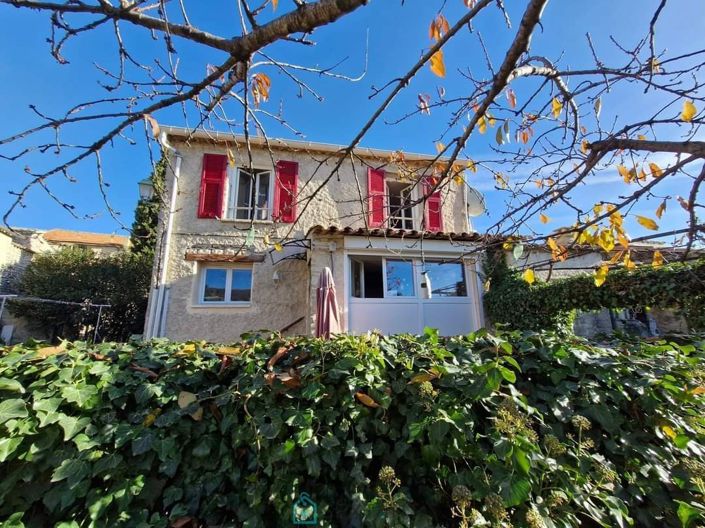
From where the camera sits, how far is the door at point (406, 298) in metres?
8.12

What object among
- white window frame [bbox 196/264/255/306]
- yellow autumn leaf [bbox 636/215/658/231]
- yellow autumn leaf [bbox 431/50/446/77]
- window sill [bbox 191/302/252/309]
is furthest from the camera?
white window frame [bbox 196/264/255/306]

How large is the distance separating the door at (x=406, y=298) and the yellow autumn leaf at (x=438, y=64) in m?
6.24

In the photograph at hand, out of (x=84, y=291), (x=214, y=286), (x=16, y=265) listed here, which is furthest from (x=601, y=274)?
(x=16, y=265)

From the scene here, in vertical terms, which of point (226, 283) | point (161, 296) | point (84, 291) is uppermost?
point (84, 291)

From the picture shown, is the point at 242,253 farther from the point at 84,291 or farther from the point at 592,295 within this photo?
the point at 592,295

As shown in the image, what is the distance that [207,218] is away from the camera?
9.76 meters

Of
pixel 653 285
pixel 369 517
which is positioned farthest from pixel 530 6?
pixel 653 285

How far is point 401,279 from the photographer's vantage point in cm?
862

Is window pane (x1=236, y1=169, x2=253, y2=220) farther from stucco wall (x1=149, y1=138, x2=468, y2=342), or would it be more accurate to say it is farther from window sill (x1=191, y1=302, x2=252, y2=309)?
window sill (x1=191, y1=302, x2=252, y2=309)

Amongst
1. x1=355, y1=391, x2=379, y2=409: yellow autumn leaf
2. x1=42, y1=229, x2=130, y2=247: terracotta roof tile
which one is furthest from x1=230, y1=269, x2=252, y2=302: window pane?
x1=42, y1=229, x2=130, y2=247: terracotta roof tile

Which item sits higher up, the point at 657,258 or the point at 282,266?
the point at 282,266

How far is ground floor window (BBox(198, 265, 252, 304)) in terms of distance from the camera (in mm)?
9281

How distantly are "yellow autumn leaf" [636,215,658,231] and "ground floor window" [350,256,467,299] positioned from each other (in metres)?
6.38

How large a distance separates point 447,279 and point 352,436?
731 centimetres
